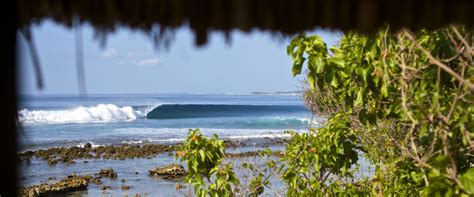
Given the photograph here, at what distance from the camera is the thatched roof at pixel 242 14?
1258 millimetres

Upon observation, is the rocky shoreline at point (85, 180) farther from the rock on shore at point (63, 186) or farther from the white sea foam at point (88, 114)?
the white sea foam at point (88, 114)

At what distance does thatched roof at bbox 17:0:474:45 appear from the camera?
4.13ft

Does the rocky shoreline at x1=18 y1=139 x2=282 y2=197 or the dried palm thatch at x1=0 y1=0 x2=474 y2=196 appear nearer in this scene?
the dried palm thatch at x1=0 y1=0 x2=474 y2=196

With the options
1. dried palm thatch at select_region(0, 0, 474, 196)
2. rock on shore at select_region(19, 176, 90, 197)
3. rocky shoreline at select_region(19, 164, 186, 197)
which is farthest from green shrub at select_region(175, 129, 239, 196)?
rock on shore at select_region(19, 176, 90, 197)

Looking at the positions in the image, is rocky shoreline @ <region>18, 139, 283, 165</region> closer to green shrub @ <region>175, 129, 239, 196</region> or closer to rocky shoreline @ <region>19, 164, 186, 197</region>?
rocky shoreline @ <region>19, 164, 186, 197</region>

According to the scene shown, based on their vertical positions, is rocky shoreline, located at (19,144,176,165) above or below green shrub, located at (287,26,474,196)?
below

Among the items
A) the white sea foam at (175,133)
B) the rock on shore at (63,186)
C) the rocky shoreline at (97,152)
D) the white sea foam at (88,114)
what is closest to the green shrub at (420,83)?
the rock on shore at (63,186)

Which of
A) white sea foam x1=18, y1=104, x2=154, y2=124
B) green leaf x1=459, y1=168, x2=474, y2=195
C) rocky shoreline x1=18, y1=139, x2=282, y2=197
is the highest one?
green leaf x1=459, y1=168, x2=474, y2=195

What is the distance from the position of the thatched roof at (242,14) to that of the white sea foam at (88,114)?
2258cm

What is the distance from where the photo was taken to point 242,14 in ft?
4.34

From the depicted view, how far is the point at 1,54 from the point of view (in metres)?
1.22

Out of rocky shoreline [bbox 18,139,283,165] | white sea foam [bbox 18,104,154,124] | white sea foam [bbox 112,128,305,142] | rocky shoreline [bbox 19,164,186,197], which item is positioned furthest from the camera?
white sea foam [bbox 18,104,154,124]

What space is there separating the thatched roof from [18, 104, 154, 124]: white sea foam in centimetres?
2258

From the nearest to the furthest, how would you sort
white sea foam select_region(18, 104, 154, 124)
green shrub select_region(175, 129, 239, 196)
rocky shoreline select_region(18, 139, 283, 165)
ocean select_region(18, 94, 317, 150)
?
green shrub select_region(175, 129, 239, 196) → rocky shoreline select_region(18, 139, 283, 165) → ocean select_region(18, 94, 317, 150) → white sea foam select_region(18, 104, 154, 124)
